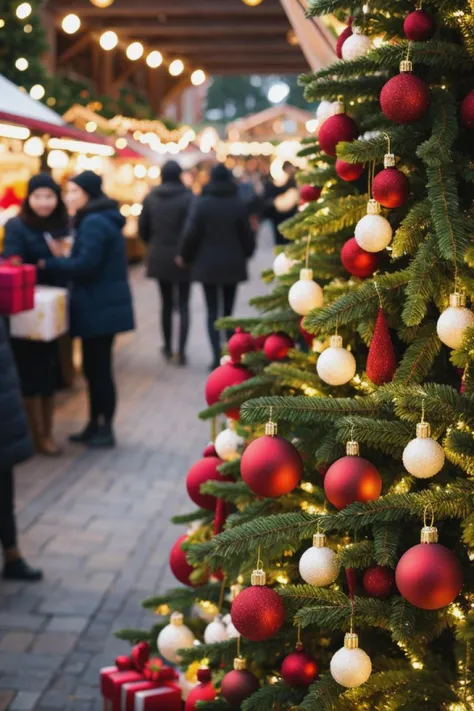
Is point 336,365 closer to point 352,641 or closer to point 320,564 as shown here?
point 320,564

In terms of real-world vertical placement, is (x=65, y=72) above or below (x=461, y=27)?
above

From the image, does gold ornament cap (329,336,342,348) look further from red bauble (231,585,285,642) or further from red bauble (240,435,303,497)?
red bauble (231,585,285,642)

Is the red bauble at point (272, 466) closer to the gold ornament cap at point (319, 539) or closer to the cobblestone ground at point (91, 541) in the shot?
the gold ornament cap at point (319, 539)

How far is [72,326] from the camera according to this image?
25.7 feet

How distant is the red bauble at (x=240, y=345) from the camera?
351 centimetres

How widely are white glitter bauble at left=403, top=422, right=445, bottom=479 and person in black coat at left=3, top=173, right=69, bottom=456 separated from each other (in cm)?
539

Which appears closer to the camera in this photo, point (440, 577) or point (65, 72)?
point (440, 577)

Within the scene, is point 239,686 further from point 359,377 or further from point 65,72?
point 65,72

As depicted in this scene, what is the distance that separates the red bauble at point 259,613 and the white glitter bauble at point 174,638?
95cm

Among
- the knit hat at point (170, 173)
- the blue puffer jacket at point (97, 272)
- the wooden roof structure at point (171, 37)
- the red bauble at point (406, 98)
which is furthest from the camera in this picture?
the wooden roof structure at point (171, 37)

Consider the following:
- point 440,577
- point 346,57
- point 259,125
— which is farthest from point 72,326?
point 259,125

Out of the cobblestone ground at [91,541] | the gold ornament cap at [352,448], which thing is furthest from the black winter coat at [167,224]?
the gold ornament cap at [352,448]

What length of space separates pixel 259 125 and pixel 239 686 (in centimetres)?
3679

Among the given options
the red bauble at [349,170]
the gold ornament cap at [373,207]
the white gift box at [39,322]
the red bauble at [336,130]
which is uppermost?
the red bauble at [336,130]
